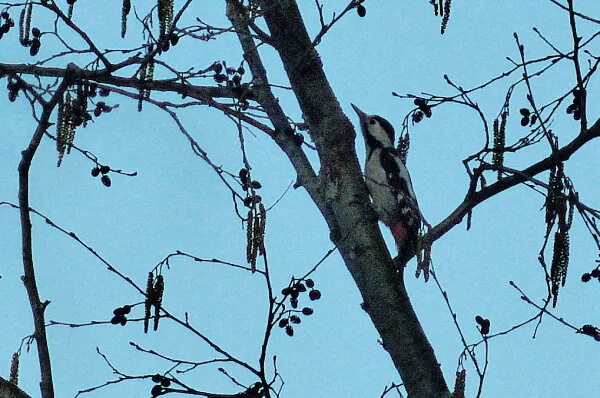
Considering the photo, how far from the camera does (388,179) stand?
240 inches

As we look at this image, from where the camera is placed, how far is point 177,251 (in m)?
3.55

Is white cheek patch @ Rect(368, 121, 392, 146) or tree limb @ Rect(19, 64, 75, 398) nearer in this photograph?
tree limb @ Rect(19, 64, 75, 398)

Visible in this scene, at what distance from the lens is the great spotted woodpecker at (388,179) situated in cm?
576

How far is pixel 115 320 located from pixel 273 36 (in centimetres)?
128

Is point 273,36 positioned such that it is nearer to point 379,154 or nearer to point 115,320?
point 115,320

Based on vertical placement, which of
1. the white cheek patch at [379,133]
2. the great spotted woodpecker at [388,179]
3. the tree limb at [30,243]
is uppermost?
the white cheek patch at [379,133]

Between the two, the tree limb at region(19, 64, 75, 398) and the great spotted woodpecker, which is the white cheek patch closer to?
the great spotted woodpecker

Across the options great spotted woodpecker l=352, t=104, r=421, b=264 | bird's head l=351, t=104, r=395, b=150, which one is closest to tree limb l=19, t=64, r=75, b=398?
great spotted woodpecker l=352, t=104, r=421, b=264

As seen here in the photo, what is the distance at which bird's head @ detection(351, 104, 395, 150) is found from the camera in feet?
22.1

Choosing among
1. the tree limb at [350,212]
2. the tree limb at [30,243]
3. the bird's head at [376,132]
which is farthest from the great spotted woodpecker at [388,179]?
the tree limb at [30,243]

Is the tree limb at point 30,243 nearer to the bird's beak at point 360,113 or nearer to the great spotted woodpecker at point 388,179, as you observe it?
the great spotted woodpecker at point 388,179

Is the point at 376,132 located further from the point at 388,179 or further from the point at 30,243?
the point at 30,243

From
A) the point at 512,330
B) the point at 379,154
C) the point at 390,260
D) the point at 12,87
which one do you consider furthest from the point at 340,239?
the point at 379,154

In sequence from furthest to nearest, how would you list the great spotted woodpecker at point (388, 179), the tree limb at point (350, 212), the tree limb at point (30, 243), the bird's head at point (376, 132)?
1. the bird's head at point (376, 132)
2. the great spotted woodpecker at point (388, 179)
3. the tree limb at point (350, 212)
4. the tree limb at point (30, 243)
